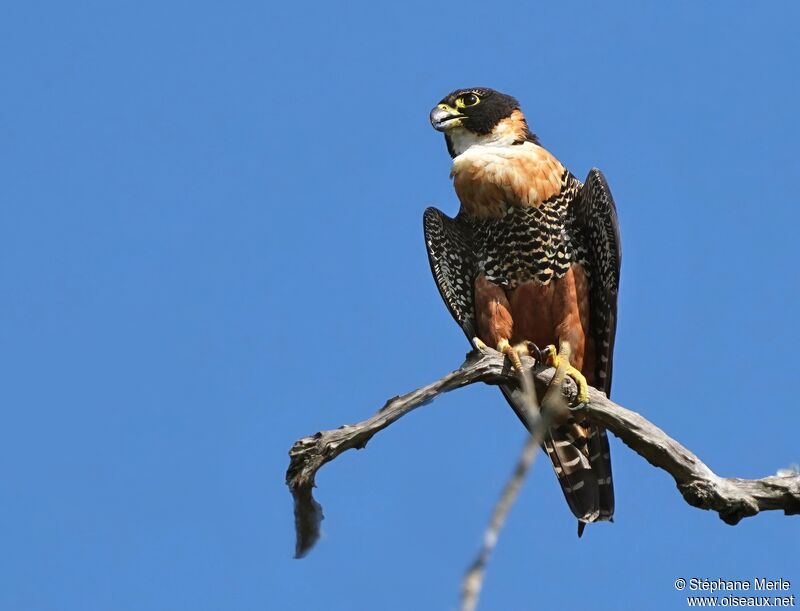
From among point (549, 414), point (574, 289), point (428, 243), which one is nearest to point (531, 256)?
point (574, 289)

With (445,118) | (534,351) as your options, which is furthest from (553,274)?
(445,118)

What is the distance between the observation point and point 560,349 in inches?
236

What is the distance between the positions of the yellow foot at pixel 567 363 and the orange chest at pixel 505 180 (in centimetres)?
89

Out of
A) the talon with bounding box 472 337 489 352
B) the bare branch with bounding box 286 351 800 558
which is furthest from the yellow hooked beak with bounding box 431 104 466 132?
the bare branch with bounding box 286 351 800 558

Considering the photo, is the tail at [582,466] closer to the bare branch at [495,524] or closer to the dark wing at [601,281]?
the dark wing at [601,281]

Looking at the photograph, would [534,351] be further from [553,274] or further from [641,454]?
[641,454]

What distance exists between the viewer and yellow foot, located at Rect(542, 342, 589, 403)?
5238 mm

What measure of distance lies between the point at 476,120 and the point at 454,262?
0.92m

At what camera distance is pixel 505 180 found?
6105 millimetres

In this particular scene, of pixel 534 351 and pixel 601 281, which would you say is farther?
pixel 601 281

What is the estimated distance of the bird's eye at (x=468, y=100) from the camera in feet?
21.5

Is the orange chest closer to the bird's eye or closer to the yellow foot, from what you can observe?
the bird's eye

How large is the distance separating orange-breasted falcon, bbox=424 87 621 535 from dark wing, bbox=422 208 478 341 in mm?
70

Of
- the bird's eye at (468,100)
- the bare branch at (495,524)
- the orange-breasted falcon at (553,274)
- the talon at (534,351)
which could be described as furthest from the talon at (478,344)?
the bare branch at (495,524)
